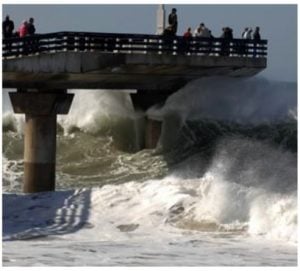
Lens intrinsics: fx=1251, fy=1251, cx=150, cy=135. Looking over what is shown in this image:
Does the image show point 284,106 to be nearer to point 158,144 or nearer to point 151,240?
point 158,144

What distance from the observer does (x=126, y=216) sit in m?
25.1

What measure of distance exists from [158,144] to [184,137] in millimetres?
1740

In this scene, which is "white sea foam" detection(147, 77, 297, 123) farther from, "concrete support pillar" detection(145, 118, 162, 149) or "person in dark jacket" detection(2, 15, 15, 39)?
"person in dark jacket" detection(2, 15, 15, 39)

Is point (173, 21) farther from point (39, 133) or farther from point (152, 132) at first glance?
point (152, 132)

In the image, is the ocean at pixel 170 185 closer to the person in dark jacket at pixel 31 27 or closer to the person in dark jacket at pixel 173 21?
the person in dark jacket at pixel 173 21

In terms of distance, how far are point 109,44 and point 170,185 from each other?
4.47 m

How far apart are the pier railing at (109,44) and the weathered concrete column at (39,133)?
11.1 ft

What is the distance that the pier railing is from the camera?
29.5m

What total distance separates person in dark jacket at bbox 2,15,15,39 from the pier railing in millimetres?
848

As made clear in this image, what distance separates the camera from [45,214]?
83.9ft

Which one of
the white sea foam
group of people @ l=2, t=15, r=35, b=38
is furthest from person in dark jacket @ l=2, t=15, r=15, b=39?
the white sea foam

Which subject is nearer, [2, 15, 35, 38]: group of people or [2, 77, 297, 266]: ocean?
[2, 77, 297, 266]: ocean

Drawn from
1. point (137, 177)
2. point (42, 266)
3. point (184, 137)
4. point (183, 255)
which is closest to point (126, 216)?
point (183, 255)

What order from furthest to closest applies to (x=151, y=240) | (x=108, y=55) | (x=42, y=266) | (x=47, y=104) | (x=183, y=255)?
(x=47, y=104) < (x=108, y=55) < (x=151, y=240) < (x=183, y=255) < (x=42, y=266)
